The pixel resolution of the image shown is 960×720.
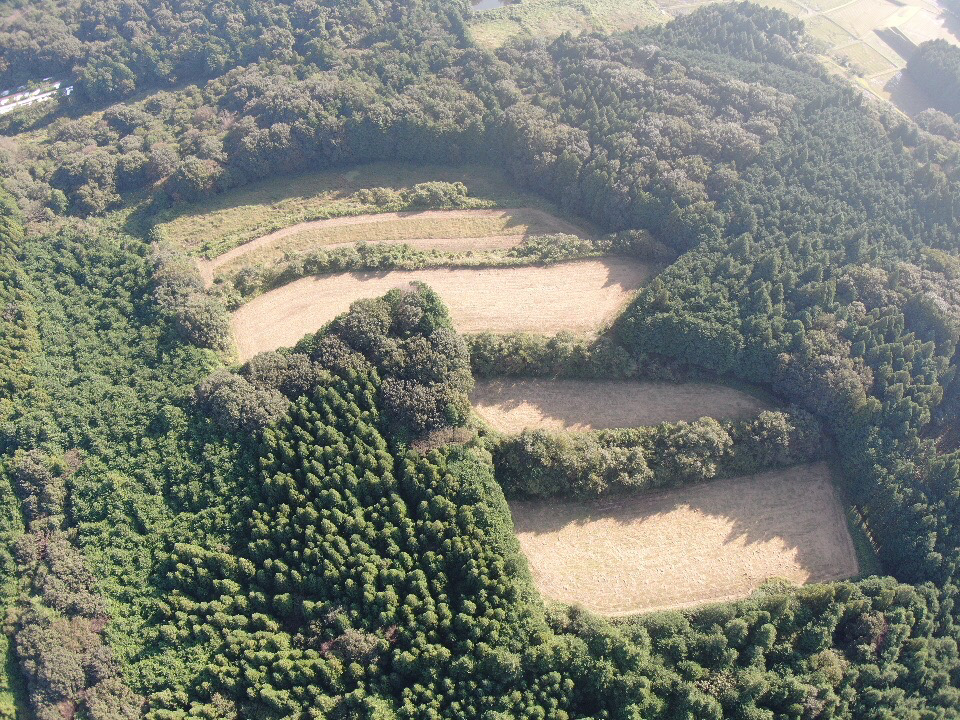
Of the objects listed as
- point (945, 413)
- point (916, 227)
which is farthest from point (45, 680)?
point (916, 227)

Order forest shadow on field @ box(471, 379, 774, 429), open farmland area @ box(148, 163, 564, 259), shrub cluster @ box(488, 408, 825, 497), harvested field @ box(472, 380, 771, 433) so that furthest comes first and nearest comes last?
open farmland area @ box(148, 163, 564, 259)
forest shadow on field @ box(471, 379, 774, 429)
harvested field @ box(472, 380, 771, 433)
shrub cluster @ box(488, 408, 825, 497)

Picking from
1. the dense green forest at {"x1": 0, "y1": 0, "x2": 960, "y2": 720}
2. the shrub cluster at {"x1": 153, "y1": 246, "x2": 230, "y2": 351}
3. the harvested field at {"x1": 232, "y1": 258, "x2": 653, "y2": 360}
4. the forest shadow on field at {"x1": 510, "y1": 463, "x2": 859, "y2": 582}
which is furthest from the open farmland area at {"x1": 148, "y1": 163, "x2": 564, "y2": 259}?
the forest shadow on field at {"x1": 510, "y1": 463, "x2": 859, "y2": 582}

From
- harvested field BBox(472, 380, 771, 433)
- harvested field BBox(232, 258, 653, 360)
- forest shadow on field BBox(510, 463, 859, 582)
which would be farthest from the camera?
harvested field BBox(232, 258, 653, 360)

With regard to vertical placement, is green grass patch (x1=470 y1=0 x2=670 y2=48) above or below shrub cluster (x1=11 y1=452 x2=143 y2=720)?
above

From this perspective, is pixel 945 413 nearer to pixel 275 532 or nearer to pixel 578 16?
pixel 275 532

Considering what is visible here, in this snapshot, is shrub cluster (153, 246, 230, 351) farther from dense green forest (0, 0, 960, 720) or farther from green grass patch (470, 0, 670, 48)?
green grass patch (470, 0, 670, 48)

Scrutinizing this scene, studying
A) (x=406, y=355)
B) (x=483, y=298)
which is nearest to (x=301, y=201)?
(x=483, y=298)

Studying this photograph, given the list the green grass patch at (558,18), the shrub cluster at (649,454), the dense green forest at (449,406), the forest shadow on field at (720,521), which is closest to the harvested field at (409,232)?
the dense green forest at (449,406)

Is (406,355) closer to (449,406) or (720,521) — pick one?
(449,406)
